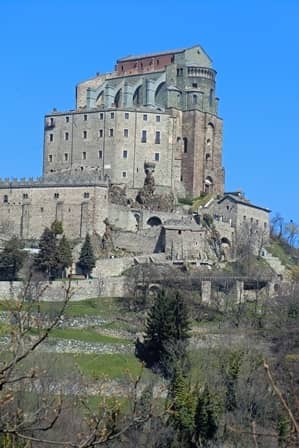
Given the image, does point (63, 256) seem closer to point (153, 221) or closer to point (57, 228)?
point (57, 228)

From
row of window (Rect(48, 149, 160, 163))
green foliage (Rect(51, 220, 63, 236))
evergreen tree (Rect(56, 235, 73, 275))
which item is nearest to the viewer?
evergreen tree (Rect(56, 235, 73, 275))

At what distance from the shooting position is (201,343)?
52781 mm

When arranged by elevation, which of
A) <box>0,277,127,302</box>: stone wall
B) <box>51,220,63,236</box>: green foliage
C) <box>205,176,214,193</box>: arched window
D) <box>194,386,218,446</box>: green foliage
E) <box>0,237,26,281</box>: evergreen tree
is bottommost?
<box>194,386,218,446</box>: green foliage

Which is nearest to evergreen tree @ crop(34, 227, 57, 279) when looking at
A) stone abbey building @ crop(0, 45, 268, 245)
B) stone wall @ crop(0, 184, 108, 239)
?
stone wall @ crop(0, 184, 108, 239)

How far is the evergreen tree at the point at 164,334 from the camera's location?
49.1 meters

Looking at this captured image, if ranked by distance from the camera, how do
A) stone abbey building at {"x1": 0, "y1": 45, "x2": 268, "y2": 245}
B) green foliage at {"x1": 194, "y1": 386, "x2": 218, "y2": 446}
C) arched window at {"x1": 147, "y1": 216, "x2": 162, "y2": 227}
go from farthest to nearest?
1. arched window at {"x1": 147, "y1": 216, "x2": 162, "y2": 227}
2. stone abbey building at {"x1": 0, "y1": 45, "x2": 268, "y2": 245}
3. green foliage at {"x1": 194, "y1": 386, "x2": 218, "y2": 446}

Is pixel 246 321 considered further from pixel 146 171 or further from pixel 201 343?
pixel 146 171

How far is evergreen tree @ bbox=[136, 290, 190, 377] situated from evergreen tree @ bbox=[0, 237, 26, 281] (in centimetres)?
1128

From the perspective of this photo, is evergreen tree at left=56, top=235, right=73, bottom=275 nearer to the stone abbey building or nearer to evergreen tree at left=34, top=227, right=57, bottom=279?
evergreen tree at left=34, top=227, right=57, bottom=279

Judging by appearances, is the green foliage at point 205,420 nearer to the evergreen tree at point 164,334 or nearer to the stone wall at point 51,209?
the evergreen tree at point 164,334

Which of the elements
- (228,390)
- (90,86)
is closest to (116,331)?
(228,390)

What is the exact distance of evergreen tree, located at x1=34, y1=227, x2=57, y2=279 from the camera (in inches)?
2344

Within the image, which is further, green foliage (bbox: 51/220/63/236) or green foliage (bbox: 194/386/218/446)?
green foliage (bbox: 51/220/63/236)

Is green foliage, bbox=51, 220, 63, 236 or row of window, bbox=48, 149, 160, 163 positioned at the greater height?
row of window, bbox=48, 149, 160, 163
